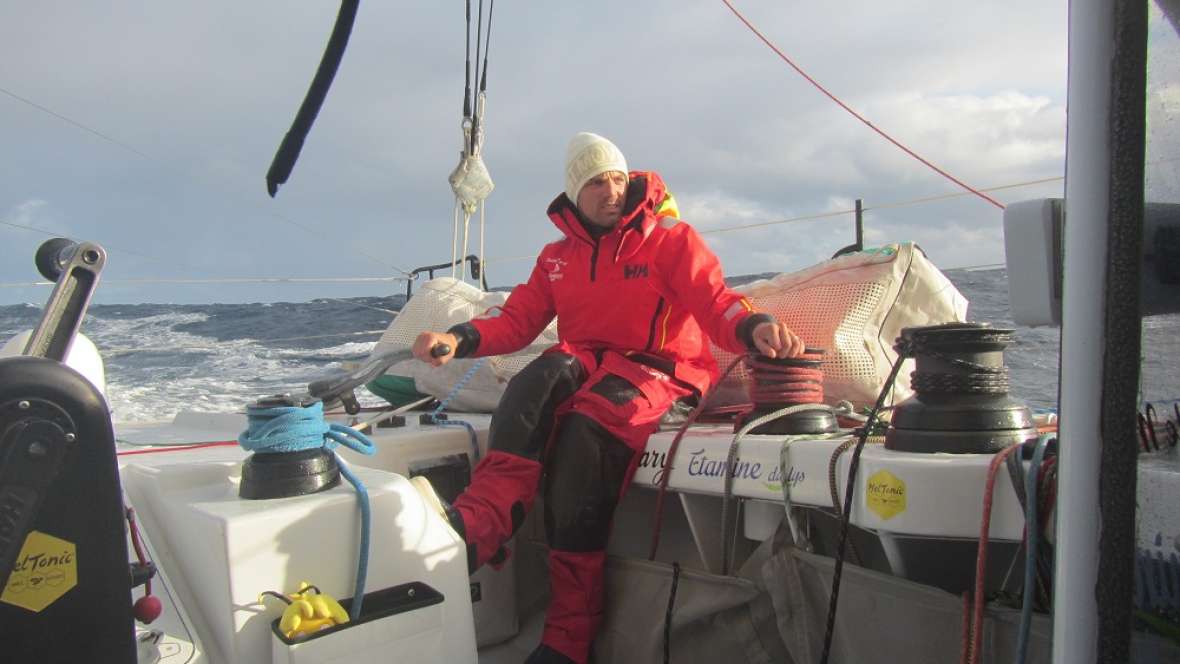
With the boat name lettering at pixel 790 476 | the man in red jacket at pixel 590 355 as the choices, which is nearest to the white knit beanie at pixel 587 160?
the man in red jacket at pixel 590 355

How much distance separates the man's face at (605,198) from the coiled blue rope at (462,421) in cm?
77

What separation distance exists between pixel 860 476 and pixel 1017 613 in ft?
1.08

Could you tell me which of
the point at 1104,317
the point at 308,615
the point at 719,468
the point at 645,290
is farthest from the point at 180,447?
the point at 1104,317

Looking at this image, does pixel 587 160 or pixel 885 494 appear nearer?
pixel 885 494

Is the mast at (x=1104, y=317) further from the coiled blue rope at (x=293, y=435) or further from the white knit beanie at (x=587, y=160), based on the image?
the white knit beanie at (x=587, y=160)

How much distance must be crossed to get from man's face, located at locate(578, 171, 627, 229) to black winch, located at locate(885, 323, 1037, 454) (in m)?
1.30

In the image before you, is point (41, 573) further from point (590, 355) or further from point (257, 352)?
point (257, 352)

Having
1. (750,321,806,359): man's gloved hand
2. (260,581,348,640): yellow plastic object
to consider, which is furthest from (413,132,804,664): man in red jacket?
(260,581,348,640): yellow plastic object

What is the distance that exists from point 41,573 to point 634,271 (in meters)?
1.87

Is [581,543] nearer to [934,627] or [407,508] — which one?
[407,508]

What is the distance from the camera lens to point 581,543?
2186 millimetres

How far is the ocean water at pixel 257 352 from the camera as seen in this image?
305cm

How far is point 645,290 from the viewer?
2.55 meters

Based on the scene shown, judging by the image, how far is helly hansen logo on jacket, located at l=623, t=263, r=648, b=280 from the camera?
2.56 m
